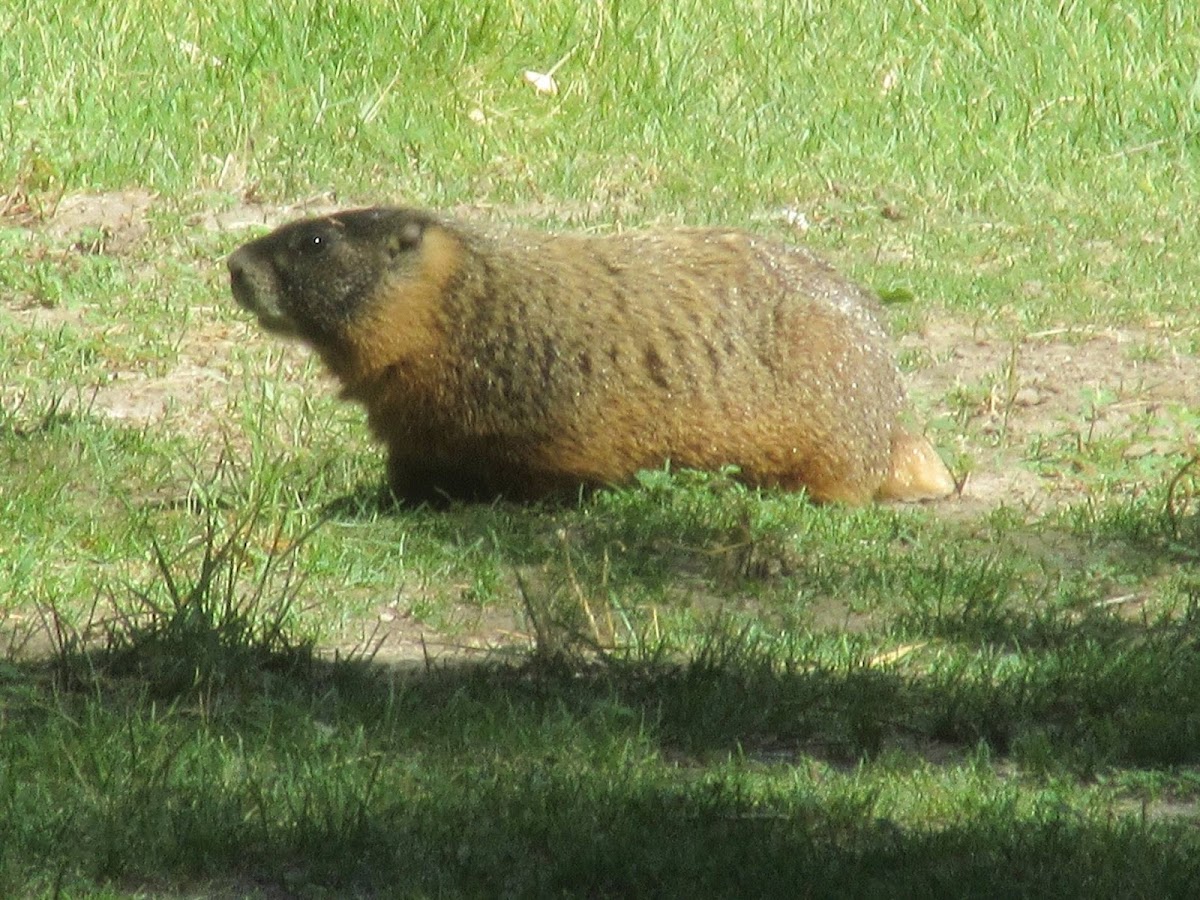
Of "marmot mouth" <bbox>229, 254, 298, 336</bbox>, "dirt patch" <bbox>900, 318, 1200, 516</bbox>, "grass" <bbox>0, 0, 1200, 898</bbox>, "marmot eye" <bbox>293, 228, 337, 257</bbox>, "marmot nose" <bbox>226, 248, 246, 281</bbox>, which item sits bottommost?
"dirt patch" <bbox>900, 318, 1200, 516</bbox>

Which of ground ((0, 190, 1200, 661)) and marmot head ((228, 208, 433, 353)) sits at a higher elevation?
→ marmot head ((228, 208, 433, 353))

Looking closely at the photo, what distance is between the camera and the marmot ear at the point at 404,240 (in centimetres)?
651

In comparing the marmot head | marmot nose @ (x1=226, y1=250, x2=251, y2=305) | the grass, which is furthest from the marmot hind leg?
marmot nose @ (x1=226, y1=250, x2=251, y2=305)

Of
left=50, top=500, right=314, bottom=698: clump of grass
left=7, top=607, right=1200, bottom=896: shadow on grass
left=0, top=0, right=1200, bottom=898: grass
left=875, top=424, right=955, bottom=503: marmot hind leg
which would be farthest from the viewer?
left=875, top=424, right=955, bottom=503: marmot hind leg

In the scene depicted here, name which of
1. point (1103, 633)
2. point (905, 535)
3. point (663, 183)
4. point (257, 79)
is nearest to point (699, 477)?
point (905, 535)


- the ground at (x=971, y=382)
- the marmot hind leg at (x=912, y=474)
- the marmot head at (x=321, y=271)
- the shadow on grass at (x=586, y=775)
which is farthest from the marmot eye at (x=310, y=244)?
the shadow on grass at (x=586, y=775)

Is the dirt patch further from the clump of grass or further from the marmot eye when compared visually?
the clump of grass

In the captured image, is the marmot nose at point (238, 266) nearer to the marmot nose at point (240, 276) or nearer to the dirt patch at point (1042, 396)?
the marmot nose at point (240, 276)

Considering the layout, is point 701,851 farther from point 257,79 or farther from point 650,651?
point 257,79

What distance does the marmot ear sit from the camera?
651cm

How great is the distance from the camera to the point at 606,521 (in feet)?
19.9

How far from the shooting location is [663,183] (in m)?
9.46

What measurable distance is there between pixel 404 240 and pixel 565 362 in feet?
2.17

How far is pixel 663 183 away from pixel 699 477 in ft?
11.0
